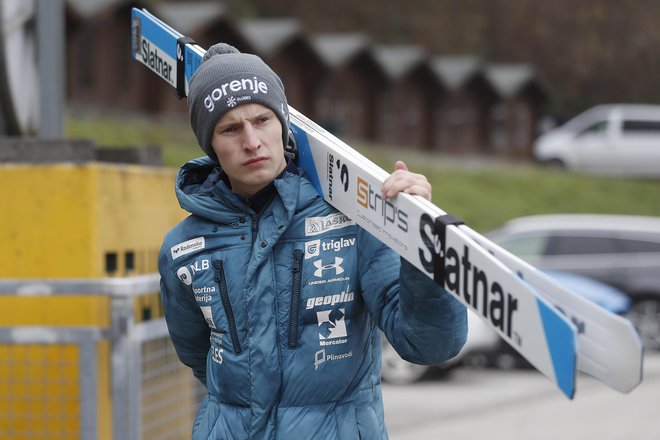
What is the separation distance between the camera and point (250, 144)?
2.96 meters

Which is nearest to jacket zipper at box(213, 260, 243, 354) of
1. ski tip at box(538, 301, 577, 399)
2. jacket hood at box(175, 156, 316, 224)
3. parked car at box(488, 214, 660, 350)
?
jacket hood at box(175, 156, 316, 224)

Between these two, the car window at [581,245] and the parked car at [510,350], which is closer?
the parked car at [510,350]

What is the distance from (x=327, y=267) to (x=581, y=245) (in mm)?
13363

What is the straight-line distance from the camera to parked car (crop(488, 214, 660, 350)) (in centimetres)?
1563

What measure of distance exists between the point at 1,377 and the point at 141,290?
0.71 m

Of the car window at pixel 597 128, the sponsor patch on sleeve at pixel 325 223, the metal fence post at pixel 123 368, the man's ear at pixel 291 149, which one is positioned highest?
the man's ear at pixel 291 149

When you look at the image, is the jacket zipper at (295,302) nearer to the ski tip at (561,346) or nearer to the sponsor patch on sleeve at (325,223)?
the sponsor patch on sleeve at (325,223)

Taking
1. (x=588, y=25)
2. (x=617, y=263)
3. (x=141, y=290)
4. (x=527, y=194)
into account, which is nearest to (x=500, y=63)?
(x=588, y=25)

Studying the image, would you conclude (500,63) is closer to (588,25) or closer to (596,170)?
(588,25)

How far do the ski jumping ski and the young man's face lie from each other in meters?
0.19

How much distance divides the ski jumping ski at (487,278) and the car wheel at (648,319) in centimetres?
1274

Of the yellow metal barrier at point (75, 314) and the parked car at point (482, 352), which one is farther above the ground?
the yellow metal barrier at point (75, 314)

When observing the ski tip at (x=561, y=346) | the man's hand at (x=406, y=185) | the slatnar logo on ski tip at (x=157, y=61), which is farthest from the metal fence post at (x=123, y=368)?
the ski tip at (x=561, y=346)

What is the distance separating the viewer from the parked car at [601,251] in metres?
15.6
